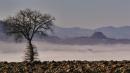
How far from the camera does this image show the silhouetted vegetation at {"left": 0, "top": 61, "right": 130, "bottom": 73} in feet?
106

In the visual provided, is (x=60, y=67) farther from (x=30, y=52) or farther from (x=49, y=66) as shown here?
(x=30, y=52)

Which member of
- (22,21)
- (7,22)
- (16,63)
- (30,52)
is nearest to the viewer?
(16,63)

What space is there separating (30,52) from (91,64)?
2406 centimetres

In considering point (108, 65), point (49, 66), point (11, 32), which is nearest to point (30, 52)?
point (11, 32)

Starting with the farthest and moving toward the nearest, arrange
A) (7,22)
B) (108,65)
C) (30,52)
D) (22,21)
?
1. (7,22)
2. (22,21)
3. (30,52)
4. (108,65)

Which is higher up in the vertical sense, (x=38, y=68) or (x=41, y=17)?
(x=41, y=17)

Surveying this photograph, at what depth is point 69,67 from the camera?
34.5 m

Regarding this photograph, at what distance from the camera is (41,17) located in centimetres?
6300

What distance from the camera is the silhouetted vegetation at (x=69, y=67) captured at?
32188 mm

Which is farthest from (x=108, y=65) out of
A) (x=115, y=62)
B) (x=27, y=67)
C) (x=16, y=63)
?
(x=16, y=63)

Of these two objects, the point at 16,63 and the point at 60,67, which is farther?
the point at 16,63

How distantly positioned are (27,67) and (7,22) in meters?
30.2

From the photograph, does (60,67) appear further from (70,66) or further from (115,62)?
(115,62)

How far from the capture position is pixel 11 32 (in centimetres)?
6556
